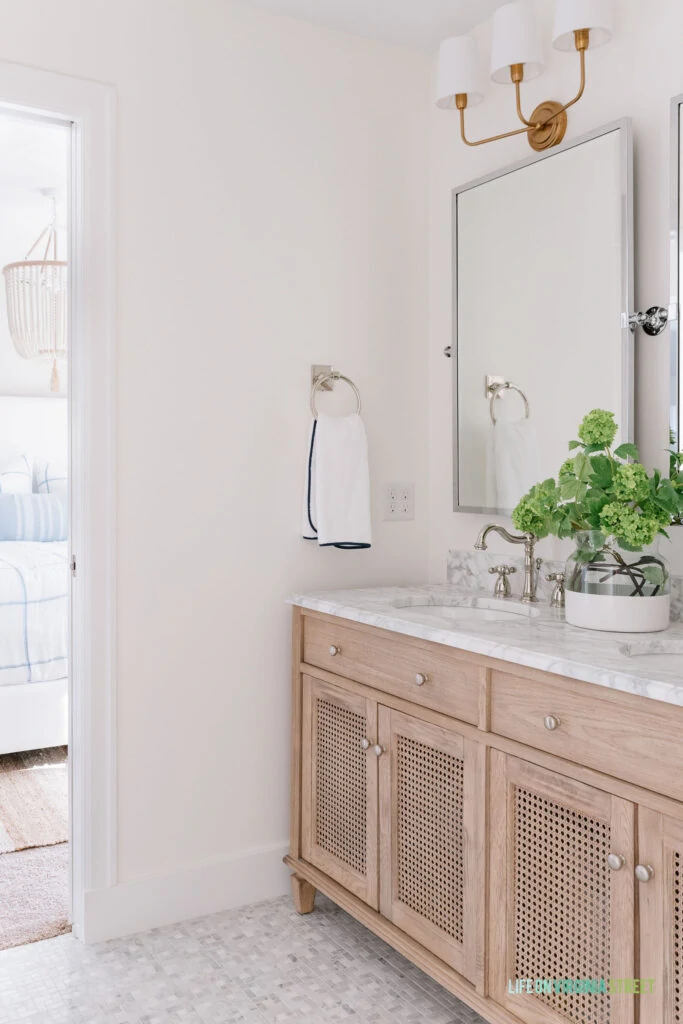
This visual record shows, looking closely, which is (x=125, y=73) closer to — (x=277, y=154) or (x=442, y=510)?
(x=277, y=154)

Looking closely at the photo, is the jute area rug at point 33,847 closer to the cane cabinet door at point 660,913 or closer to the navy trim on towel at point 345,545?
the navy trim on towel at point 345,545

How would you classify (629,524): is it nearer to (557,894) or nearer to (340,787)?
(557,894)

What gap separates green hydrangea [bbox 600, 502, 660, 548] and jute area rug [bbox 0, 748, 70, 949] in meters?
1.72

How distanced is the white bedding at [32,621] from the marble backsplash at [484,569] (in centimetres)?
164

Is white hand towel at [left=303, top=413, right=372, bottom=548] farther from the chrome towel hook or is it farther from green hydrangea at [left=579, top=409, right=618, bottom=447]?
green hydrangea at [left=579, top=409, right=618, bottom=447]

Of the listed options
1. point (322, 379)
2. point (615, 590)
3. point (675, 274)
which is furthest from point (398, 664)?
point (675, 274)

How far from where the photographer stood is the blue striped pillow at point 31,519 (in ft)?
14.5

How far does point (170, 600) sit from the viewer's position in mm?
2330

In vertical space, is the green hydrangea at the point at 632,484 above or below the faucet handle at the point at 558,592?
above

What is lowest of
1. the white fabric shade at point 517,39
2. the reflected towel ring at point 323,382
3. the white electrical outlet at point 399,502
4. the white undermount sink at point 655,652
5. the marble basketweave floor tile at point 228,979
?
the marble basketweave floor tile at point 228,979

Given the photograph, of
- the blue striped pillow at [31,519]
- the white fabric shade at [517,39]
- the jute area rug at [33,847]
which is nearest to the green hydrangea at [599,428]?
the white fabric shade at [517,39]

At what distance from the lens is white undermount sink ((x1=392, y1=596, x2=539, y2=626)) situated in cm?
214

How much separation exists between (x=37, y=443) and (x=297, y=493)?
2.83m

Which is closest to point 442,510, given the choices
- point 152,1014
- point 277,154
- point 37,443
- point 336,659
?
point 336,659
